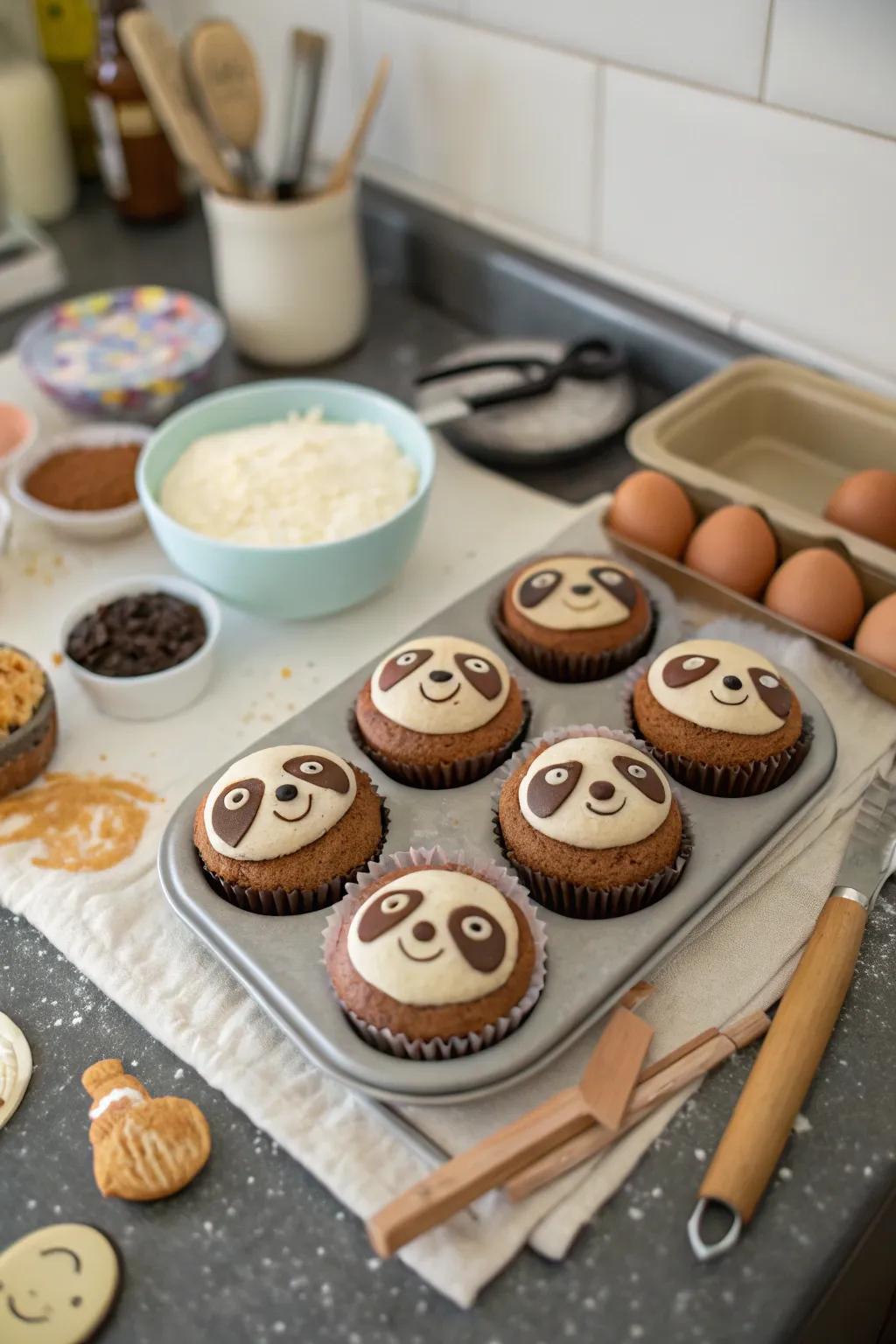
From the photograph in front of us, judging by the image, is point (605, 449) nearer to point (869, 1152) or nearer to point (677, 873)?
point (677, 873)

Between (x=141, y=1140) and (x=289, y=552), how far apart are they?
48 cm

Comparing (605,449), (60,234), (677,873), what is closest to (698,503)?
(605,449)

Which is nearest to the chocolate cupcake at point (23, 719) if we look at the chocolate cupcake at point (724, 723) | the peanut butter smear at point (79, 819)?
the peanut butter smear at point (79, 819)

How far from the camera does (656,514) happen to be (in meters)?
1.03

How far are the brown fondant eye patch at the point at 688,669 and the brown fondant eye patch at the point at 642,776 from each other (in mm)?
85

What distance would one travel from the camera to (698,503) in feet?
3.46

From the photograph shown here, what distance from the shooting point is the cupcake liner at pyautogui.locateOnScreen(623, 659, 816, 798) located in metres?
0.84

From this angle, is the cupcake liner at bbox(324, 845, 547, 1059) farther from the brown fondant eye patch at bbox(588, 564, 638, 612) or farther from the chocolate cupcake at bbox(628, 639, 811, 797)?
the brown fondant eye patch at bbox(588, 564, 638, 612)

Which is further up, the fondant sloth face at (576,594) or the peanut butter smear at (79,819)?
the fondant sloth face at (576,594)

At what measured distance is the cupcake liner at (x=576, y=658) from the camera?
37.2 inches

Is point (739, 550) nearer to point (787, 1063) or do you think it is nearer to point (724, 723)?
point (724, 723)

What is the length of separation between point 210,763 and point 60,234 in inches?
43.3

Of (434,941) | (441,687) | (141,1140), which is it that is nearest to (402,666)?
(441,687)

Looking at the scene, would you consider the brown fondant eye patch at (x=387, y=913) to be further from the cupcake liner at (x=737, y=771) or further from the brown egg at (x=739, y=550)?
the brown egg at (x=739, y=550)
